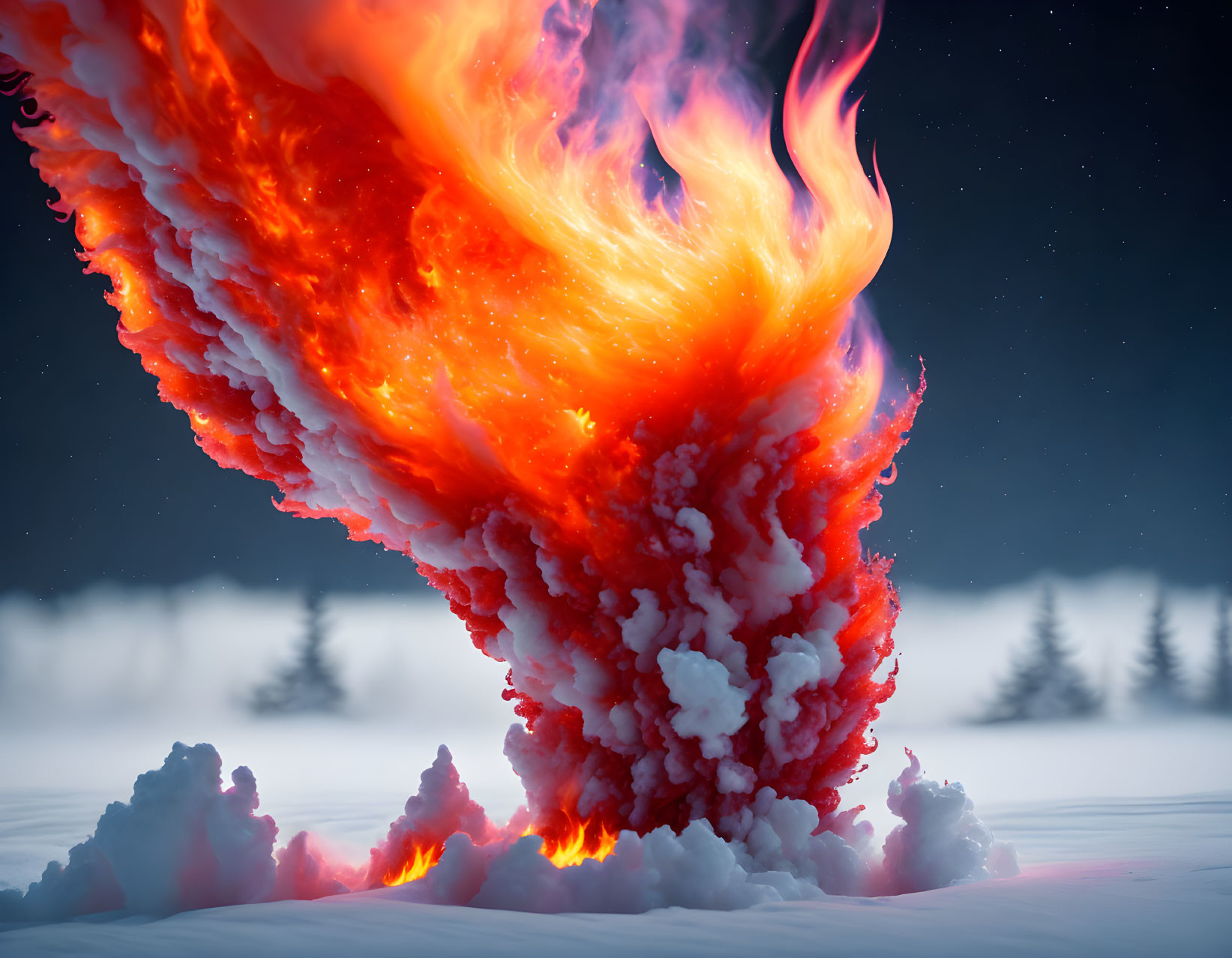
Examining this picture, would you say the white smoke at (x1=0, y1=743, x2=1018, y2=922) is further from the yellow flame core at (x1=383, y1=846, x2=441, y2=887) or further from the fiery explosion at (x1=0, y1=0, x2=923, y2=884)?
the yellow flame core at (x1=383, y1=846, x2=441, y2=887)

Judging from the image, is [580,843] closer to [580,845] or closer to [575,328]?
[580,845]

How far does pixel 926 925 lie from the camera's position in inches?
326

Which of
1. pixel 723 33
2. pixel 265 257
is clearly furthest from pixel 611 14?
pixel 265 257

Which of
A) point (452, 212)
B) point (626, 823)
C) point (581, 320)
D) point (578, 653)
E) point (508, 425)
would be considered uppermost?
point (452, 212)

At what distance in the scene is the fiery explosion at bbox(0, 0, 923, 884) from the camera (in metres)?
10.2

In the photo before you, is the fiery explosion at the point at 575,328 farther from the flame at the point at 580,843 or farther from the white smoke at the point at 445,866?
the white smoke at the point at 445,866

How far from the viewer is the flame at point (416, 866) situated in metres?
11.6

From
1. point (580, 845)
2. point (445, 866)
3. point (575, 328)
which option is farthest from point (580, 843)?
point (575, 328)

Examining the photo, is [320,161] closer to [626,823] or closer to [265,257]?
[265,257]

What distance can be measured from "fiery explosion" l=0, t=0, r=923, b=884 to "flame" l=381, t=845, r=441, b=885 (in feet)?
5.02

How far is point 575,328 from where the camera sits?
11.0 m

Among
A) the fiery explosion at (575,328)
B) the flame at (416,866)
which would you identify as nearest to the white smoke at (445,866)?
the fiery explosion at (575,328)

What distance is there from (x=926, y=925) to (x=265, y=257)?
8516 millimetres

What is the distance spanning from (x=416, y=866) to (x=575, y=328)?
6.26 m
